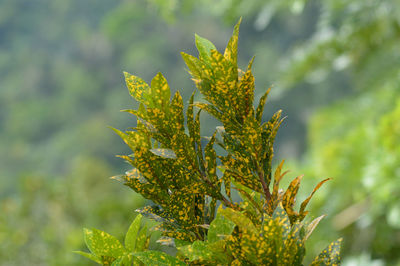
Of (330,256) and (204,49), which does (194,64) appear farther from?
(330,256)

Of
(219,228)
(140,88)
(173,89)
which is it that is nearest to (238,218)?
(219,228)

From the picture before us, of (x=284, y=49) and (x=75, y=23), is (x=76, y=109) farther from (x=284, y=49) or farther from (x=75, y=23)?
(x=284, y=49)

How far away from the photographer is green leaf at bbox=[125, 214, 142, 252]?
0.37m

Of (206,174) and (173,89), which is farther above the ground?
(173,89)

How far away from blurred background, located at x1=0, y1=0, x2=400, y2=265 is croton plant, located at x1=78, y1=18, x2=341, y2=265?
0.68 meters

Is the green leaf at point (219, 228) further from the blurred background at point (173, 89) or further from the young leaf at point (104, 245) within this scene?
the blurred background at point (173, 89)

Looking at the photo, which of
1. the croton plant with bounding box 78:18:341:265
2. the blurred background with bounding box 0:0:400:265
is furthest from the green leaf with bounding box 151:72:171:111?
the blurred background with bounding box 0:0:400:265

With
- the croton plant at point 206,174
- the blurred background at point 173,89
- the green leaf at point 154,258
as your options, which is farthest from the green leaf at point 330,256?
the blurred background at point 173,89

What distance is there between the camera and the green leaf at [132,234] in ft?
1.20

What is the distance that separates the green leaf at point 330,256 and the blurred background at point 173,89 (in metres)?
0.72

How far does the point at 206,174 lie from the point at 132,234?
0.28 feet

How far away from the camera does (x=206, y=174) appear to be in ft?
1.19

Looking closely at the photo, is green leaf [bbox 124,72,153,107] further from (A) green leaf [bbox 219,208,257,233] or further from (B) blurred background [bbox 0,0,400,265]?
Answer: (B) blurred background [bbox 0,0,400,265]

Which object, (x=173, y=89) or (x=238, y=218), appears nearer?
(x=238, y=218)
